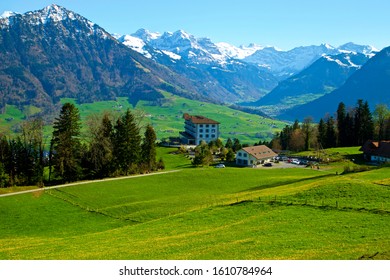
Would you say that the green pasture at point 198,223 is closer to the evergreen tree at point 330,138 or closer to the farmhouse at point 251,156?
the farmhouse at point 251,156

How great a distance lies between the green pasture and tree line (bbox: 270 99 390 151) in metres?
75.1

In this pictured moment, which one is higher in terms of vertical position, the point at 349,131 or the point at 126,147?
the point at 349,131

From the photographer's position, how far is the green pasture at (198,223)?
31.6 m

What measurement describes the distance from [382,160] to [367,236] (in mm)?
83596

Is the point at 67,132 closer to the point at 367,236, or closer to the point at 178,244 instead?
the point at 178,244

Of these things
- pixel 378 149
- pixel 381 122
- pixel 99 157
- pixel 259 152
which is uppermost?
pixel 381 122

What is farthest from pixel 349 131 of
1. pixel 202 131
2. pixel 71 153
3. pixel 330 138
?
pixel 71 153

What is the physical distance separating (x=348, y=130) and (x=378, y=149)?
37145mm

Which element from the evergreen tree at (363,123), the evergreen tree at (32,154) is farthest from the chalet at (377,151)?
the evergreen tree at (32,154)

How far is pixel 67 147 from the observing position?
88.9 meters

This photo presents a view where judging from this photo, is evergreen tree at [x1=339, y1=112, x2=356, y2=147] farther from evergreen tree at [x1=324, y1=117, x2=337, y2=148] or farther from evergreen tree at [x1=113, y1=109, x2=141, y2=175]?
evergreen tree at [x1=113, y1=109, x2=141, y2=175]

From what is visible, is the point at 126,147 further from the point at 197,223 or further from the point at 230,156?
the point at 197,223
